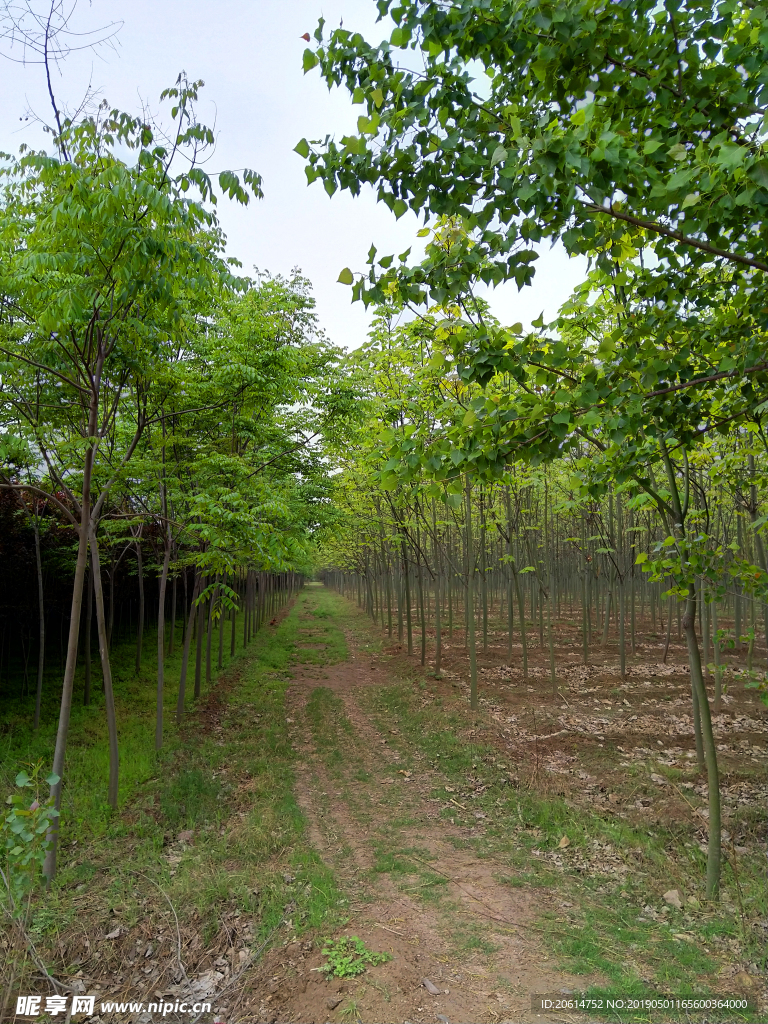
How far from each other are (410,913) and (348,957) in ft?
2.60

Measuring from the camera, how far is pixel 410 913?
15.2 feet

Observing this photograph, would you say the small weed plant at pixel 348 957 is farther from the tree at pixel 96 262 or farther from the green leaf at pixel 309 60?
the green leaf at pixel 309 60

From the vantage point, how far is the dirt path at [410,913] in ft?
11.9

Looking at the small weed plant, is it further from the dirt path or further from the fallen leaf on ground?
the fallen leaf on ground

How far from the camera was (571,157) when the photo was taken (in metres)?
2.37

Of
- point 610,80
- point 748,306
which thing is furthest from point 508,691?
point 610,80

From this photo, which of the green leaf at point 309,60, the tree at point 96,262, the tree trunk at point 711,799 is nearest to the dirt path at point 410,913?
the tree trunk at point 711,799

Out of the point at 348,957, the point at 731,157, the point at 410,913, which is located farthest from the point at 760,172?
the point at 410,913

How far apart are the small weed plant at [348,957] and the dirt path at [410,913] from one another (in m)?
0.07

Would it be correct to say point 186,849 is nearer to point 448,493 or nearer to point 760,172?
point 448,493

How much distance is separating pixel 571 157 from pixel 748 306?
2.29 metres

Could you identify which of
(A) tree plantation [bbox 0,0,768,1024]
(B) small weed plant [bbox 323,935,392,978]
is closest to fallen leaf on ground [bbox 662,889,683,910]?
(A) tree plantation [bbox 0,0,768,1024]

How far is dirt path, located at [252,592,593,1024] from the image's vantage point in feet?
11.9

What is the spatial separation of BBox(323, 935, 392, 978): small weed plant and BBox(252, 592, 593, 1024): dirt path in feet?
0.23
